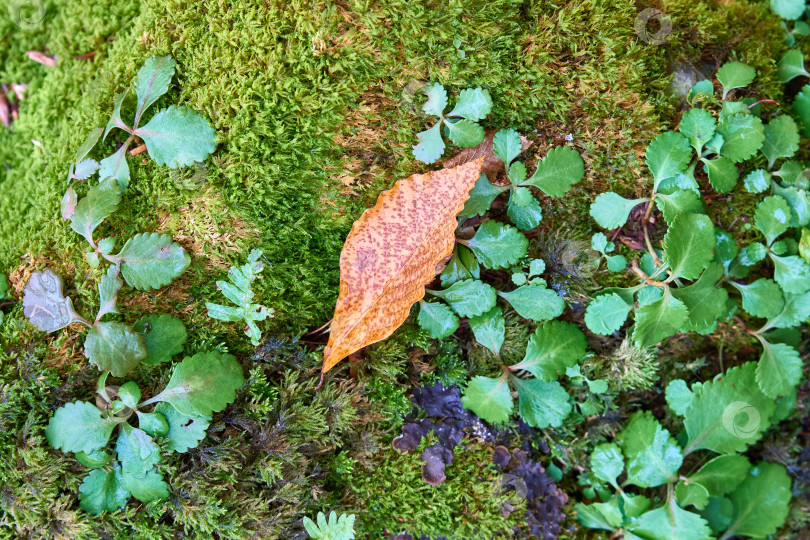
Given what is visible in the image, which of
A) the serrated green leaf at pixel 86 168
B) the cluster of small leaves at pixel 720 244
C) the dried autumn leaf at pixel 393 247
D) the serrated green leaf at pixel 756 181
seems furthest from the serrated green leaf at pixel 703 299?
the serrated green leaf at pixel 86 168

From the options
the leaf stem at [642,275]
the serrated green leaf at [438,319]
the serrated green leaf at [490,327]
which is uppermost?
the leaf stem at [642,275]

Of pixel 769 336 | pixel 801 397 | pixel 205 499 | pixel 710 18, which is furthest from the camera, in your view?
pixel 801 397

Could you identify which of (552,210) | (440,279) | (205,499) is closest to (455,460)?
(440,279)

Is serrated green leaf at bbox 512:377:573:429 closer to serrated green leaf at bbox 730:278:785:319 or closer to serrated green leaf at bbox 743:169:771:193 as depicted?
serrated green leaf at bbox 730:278:785:319

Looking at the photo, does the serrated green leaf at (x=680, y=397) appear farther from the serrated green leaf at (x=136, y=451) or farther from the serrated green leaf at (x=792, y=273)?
the serrated green leaf at (x=136, y=451)

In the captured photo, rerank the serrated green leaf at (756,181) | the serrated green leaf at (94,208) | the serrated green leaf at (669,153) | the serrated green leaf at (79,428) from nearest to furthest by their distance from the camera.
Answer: the serrated green leaf at (79,428), the serrated green leaf at (94,208), the serrated green leaf at (669,153), the serrated green leaf at (756,181)

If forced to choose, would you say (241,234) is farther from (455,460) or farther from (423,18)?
(455,460)

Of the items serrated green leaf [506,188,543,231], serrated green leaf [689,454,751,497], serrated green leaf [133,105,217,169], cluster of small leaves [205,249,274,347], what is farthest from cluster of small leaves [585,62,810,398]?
serrated green leaf [133,105,217,169]
